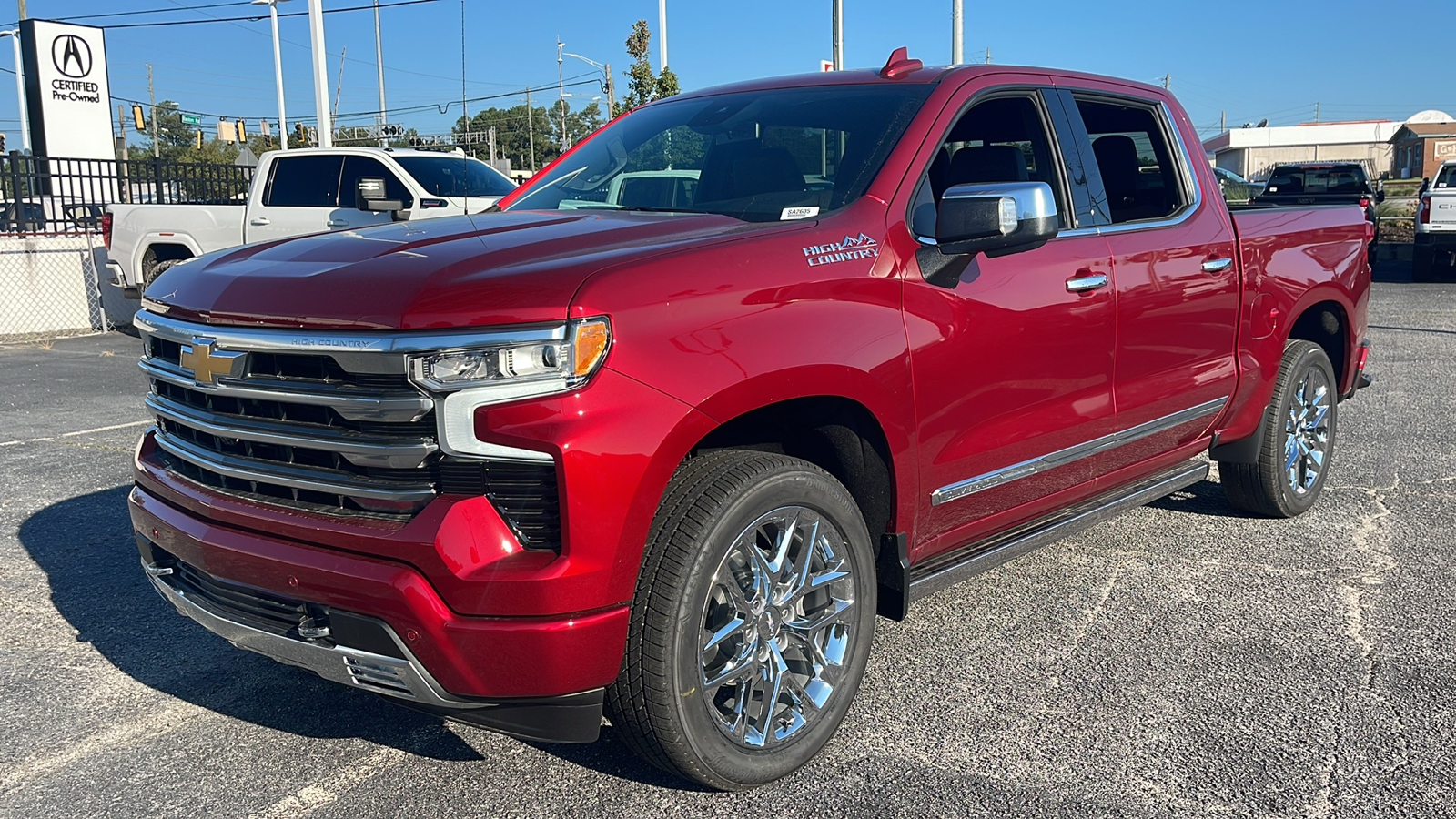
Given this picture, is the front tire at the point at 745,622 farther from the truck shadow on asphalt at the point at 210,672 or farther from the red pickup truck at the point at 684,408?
the truck shadow on asphalt at the point at 210,672

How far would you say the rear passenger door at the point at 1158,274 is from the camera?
4.34m

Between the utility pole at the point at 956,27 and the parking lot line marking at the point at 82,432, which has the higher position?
the utility pole at the point at 956,27

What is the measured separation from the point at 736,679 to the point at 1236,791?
1.32 meters

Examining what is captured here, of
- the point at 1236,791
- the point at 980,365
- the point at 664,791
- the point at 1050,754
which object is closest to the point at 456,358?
the point at 664,791

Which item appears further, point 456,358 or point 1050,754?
point 1050,754

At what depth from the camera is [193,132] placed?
103m

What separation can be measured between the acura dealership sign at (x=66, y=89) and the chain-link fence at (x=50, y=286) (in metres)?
3.43

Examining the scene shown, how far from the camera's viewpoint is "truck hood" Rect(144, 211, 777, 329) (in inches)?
106

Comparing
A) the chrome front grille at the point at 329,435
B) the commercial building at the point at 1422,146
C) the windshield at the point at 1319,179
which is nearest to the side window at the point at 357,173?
the chrome front grille at the point at 329,435

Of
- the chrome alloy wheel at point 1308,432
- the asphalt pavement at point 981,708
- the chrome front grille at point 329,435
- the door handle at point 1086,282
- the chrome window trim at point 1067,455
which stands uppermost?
the door handle at point 1086,282

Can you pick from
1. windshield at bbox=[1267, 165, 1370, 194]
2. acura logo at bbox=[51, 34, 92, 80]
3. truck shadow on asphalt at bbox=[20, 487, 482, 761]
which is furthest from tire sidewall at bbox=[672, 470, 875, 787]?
windshield at bbox=[1267, 165, 1370, 194]

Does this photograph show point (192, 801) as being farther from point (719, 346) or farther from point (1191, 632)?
point (1191, 632)

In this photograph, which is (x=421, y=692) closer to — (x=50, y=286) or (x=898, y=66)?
(x=898, y=66)

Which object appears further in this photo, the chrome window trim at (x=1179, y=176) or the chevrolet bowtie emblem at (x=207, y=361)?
the chrome window trim at (x=1179, y=176)
